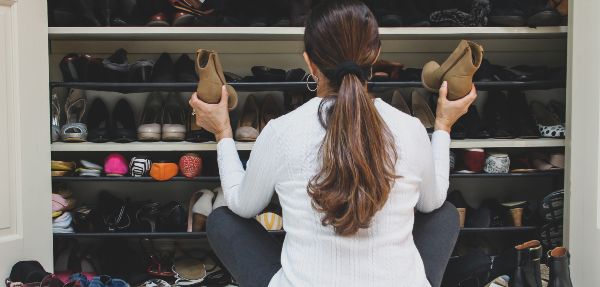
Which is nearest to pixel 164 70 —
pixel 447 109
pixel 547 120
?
pixel 447 109

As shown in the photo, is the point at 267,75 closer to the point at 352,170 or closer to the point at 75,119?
the point at 75,119

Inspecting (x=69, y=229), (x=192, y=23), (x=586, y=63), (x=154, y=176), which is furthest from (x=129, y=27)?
(x=586, y=63)

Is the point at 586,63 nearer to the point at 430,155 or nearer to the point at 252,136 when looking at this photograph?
the point at 430,155

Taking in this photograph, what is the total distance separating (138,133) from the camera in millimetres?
2154

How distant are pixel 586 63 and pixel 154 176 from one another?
4.99ft

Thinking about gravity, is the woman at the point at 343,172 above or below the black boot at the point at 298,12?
below

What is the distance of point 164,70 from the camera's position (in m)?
2.18

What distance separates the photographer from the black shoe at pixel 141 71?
210 centimetres

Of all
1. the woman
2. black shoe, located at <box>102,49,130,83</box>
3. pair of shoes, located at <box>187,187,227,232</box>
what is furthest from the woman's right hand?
black shoe, located at <box>102,49,130,83</box>

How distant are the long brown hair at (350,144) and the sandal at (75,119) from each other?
1328 mm

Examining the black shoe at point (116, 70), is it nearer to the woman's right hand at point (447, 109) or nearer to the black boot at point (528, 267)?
the woman's right hand at point (447, 109)

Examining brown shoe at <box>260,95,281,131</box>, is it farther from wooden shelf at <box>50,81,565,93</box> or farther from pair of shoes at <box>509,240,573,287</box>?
pair of shoes at <box>509,240,573,287</box>

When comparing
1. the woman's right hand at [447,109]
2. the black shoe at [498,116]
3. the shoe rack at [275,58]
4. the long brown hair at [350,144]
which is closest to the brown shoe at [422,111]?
the shoe rack at [275,58]

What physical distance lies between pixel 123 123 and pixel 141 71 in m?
0.28
